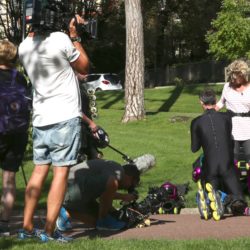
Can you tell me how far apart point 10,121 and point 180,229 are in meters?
2.05

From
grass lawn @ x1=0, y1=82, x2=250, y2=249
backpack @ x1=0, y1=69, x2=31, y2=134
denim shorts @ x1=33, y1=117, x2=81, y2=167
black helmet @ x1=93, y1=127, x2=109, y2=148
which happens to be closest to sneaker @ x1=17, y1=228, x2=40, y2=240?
grass lawn @ x1=0, y1=82, x2=250, y2=249

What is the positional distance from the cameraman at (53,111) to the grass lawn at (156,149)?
1.34ft

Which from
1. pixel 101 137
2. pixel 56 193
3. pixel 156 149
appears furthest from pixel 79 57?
pixel 156 149

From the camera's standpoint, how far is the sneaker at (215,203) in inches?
285

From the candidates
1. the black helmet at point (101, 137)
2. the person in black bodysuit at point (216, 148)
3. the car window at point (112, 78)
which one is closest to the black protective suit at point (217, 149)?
the person in black bodysuit at point (216, 148)

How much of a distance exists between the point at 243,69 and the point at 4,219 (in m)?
3.73

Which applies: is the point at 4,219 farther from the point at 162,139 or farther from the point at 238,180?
the point at 162,139

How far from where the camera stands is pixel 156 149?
13141 mm

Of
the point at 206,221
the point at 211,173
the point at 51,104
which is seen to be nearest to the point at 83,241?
the point at 51,104

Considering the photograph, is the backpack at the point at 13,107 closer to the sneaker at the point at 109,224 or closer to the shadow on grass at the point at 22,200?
the sneaker at the point at 109,224

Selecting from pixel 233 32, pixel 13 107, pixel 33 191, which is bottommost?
pixel 33 191

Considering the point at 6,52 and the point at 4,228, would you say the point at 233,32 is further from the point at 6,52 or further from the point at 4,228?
the point at 4,228

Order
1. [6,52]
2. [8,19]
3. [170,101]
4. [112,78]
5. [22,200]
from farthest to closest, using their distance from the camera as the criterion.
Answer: [112,78] → [8,19] → [170,101] → [22,200] → [6,52]

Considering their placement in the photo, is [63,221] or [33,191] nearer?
[33,191]
